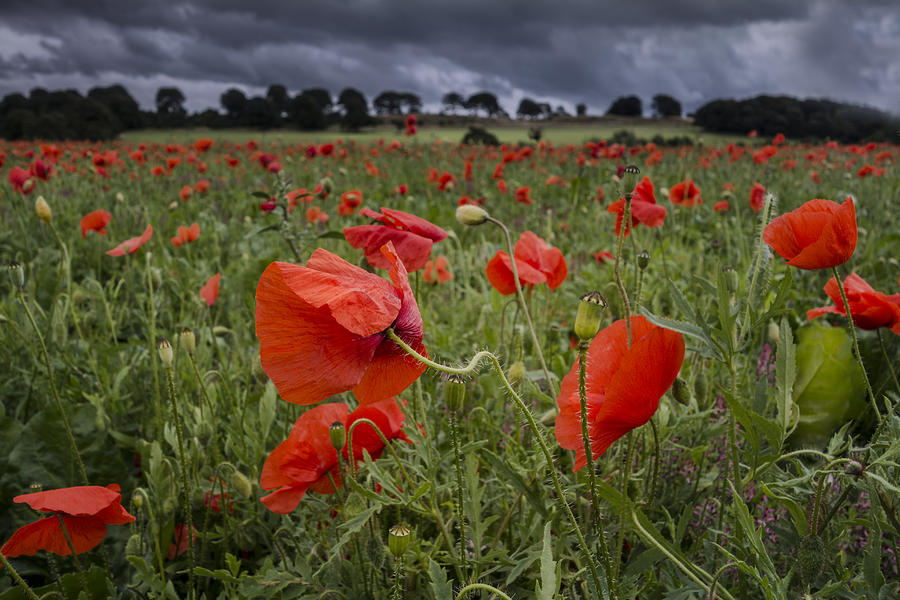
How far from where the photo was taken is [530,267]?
1.55 metres

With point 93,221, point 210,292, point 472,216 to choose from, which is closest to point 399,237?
point 472,216

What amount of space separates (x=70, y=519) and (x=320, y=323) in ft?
2.70

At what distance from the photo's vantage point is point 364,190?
7578 millimetres

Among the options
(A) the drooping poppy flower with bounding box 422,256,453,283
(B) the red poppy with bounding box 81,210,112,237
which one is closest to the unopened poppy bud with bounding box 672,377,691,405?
(A) the drooping poppy flower with bounding box 422,256,453,283

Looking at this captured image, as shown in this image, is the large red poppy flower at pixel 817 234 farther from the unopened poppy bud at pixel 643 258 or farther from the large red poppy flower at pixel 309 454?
the large red poppy flower at pixel 309 454

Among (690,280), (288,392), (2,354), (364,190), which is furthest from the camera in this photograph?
(364,190)

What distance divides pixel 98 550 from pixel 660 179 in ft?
25.0

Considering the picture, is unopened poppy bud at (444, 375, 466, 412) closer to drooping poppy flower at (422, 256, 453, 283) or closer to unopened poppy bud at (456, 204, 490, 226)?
unopened poppy bud at (456, 204, 490, 226)

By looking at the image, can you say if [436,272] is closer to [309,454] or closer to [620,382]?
[309,454]

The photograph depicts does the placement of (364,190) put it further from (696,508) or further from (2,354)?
(696,508)

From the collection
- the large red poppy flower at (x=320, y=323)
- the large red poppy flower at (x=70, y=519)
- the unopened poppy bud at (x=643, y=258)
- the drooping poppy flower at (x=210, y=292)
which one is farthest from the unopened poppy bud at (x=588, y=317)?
the drooping poppy flower at (x=210, y=292)

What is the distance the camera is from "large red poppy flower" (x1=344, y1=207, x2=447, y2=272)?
1145mm

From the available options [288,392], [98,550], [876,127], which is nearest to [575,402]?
[288,392]

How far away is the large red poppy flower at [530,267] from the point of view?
1503 millimetres
